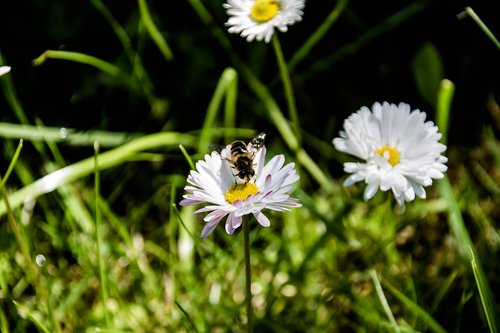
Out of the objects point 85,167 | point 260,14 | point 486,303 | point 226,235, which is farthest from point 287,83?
point 486,303

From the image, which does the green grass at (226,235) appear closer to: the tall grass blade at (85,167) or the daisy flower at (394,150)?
the tall grass blade at (85,167)

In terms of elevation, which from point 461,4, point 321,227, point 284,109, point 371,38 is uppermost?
point 461,4

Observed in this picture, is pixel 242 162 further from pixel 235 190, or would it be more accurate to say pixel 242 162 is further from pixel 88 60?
pixel 88 60

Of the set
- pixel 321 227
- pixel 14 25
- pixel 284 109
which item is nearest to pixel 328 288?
pixel 321 227

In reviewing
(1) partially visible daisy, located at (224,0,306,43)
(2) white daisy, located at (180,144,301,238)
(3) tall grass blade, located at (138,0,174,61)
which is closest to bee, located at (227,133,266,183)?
(2) white daisy, located at (180,144,301,238)

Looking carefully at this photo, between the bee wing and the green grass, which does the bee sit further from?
the green grass

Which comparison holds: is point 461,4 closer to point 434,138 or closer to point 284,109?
point 284,109
